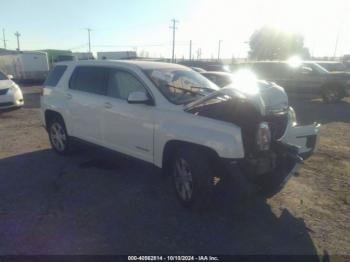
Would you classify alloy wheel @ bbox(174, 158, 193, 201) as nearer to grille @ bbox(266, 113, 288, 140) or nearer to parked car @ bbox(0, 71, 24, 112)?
grille @ bbox(266, 113, 288, 140)

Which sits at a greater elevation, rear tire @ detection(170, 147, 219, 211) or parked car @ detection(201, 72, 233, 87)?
parked car @ detection(201, 72, 233, 87)

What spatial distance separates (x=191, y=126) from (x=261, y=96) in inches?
37.7

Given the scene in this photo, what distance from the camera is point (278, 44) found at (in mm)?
54750

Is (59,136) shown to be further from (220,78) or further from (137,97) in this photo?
(220,78)

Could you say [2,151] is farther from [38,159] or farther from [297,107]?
[297,107]

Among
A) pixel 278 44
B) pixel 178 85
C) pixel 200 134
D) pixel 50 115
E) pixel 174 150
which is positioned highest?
pixel 278 44

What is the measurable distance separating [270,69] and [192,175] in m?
12.5

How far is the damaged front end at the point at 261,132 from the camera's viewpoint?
141 inches

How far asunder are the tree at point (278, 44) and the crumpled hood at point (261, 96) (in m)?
52.5

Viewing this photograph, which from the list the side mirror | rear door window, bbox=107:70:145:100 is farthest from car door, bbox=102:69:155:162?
the side mirror

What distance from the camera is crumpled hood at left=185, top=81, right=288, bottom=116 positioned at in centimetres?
369

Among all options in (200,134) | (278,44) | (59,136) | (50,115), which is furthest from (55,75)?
(278,44)

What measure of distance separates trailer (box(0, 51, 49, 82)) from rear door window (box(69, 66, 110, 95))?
21681 mm

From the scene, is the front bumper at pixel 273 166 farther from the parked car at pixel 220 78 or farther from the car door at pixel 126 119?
the parked car at pixel 220 78
